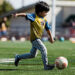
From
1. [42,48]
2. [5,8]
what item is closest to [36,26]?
[42,48]

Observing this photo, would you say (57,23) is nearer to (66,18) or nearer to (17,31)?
(66,18)

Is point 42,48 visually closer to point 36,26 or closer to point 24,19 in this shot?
point 36,26

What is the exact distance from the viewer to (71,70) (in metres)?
8.41

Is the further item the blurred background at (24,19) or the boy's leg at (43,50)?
the blurred background at (24,19)

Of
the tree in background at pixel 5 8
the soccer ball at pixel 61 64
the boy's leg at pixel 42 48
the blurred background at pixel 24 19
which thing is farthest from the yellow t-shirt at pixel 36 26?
the tree in background at pixel 5 8

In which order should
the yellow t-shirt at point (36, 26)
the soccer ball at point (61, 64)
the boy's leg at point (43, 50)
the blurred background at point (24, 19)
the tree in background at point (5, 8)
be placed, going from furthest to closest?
the tree in background at point (5, 8)
the blurred background at point (24, 19)
the yellow t-shirt at point (36, 26)
the boy's leg at point (43, 50)
the soccer ball at point (61, 64)

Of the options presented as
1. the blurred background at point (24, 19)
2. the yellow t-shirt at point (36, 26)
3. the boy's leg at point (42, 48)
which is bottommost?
the blurred background at point (24, 19)

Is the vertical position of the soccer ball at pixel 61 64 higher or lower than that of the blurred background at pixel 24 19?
higher

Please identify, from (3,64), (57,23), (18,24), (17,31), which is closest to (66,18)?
(57,23)

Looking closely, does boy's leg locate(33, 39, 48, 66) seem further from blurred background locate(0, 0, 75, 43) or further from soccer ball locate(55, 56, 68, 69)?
blurred background locate(0, 0, 75, 43)

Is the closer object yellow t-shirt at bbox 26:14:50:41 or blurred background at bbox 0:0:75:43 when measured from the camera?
yellow t-shirt at bbox 26:14:50:41

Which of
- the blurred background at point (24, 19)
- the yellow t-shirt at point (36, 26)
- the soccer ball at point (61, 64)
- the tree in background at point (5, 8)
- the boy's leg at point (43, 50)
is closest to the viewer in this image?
the soccer ball at point (61, 64)

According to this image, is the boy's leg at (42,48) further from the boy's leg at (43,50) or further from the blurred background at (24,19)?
the blurred background at (24,19)

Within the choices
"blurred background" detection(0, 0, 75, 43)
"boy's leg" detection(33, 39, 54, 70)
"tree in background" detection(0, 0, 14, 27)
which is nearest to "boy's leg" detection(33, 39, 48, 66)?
"boy's leg" detection(33, 39, 54, 70)
